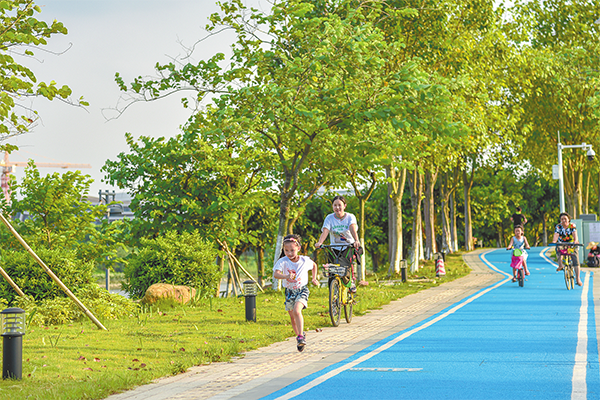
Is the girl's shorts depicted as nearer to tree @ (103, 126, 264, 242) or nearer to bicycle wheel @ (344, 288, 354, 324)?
bicycle wheel @ (344, 288, 354, 324)

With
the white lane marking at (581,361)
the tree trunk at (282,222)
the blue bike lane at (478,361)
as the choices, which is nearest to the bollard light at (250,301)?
the blue bike lane at (478,361)

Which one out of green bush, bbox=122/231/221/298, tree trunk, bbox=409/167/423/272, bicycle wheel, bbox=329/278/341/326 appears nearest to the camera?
bicycle wheel, bbox=329/278/341/326

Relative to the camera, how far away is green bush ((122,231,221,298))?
16453 millimetres

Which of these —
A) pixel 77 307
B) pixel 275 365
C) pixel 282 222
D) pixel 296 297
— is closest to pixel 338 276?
pixel 296 297

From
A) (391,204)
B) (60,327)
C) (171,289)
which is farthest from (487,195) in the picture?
(60,327)

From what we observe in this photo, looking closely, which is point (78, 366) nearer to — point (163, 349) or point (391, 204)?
point (163, 349)

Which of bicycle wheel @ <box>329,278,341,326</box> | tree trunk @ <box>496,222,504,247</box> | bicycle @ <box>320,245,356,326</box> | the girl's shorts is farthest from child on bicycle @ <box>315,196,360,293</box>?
tree trunk @ <box>496,222,504,247</box>

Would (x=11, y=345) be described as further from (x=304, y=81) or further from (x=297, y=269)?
(x=304, y=81)

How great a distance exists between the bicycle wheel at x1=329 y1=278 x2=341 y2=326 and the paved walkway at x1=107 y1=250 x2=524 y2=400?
177 mm

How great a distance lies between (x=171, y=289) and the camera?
15477 millimetres

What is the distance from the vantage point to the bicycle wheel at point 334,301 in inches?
464

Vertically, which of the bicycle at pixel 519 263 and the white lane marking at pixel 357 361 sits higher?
the bicycle at pixel 519 263

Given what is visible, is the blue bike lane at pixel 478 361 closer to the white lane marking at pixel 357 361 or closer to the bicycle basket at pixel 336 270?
the white lane marking at pixel 357 361

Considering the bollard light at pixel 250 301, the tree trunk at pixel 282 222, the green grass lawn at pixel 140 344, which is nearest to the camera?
the green grass lawn at pixel 140 344
